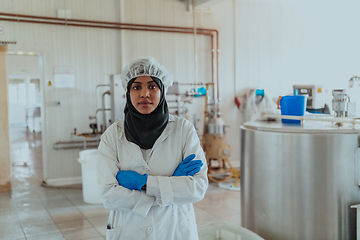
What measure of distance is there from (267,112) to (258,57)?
355cm

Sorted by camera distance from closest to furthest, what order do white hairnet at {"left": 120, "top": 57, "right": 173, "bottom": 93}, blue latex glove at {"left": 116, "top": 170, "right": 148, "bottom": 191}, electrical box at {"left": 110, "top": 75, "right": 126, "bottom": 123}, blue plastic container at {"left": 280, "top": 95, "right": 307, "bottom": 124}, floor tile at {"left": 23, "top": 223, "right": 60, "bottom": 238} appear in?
blue latex glove at {"left": 116, "top": 170, "right": 148, "bottom": 191}, white hairnet at {"left": 120, "top": 57, "right": 173, "bottom": 93}, blue plastic container at {"left": 280, "top": 95, "right": 307, "bottom": 124}, floor tile at {"left": 23, "top": 223, "right": 60, "bottom": 238}, electrical box at {"left": 110, "top": 75, "right": 126, "bottom": 123}

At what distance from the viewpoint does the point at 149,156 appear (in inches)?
59.8

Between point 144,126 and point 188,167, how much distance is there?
259 millimetres

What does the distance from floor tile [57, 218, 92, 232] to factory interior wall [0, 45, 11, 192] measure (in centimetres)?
175

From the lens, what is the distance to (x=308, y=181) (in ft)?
7.99

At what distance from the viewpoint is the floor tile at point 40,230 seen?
3.34 metres

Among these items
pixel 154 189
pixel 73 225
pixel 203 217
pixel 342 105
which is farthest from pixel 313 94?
pixel 73 225

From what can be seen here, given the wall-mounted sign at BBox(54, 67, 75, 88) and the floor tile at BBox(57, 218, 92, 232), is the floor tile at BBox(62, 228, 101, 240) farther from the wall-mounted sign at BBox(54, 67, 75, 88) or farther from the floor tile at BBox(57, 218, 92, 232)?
the wall-mounted sign at BBox(54, 67, 75, 88)

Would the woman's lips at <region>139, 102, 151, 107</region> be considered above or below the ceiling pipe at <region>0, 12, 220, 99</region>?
below

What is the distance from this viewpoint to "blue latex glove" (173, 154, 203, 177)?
148 centimetres

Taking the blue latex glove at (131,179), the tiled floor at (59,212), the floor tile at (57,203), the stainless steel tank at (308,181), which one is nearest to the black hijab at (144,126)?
the blue latex glove at (131,179)

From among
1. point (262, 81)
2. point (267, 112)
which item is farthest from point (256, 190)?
point (262, 81)

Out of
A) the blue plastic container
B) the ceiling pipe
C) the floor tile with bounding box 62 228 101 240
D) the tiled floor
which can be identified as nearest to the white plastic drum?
the tiled floor

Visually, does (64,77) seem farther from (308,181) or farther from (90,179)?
(308,181)
